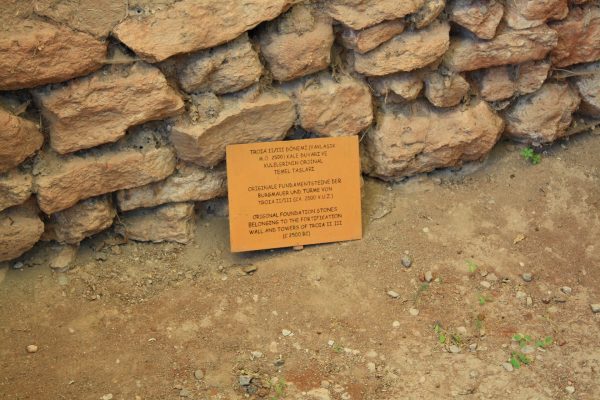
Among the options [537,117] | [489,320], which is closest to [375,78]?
[537,117]

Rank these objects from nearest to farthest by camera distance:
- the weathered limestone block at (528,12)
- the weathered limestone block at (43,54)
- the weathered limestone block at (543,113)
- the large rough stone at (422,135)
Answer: the weathered limestone block at (43,54), the weathered limestone block at (528,12), the large rough stone at (422,135), the weathered limestone block at (543,113)

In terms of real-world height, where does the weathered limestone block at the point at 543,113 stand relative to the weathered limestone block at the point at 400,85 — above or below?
below

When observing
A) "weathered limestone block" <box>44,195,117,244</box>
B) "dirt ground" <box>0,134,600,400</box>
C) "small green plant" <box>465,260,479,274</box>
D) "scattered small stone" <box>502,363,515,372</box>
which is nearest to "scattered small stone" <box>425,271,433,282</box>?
"dirt ground" <box>0,134,600,400</box>

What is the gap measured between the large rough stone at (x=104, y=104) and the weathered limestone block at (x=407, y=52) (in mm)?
787


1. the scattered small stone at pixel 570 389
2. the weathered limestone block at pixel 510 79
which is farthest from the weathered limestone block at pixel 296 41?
the scattered small stone at pixel 570 389

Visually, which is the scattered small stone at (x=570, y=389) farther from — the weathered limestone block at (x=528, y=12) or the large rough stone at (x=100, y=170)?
the large rough stone at (x=100, y=170)

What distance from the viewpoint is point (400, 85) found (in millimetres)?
2891

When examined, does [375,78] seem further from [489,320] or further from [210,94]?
[489,320]

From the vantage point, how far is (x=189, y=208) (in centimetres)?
289

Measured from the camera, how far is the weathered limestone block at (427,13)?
2.71 meters

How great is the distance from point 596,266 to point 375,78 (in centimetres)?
123

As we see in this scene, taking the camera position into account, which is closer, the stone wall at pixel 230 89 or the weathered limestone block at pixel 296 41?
the stone wall at pixel 230 89

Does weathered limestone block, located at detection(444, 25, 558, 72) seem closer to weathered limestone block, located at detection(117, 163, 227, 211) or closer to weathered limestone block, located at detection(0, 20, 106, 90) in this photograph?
weathered limestone block, located at detection(117, 163, 227, 211)

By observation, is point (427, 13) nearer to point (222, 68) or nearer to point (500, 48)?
point (500, 48)
